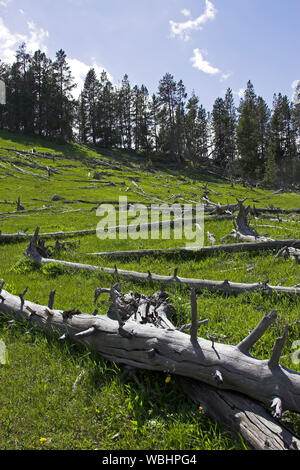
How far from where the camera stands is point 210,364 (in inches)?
137

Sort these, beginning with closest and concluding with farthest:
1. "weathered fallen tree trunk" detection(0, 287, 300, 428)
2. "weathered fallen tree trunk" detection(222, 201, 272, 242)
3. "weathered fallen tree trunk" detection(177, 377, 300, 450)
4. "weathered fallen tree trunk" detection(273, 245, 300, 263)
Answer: "weathered fallen tree trunk" detection(177, 377, 300, 450) < "weathered fallen tree trunk" detection(0, 287, 300, 428) < "weathered fallen tree trunk" detection(273, 245, 300, 263) < "weathered fallen tree trunk" detection(222, 201, 272, 242)

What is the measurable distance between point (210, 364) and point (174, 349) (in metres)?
0.50

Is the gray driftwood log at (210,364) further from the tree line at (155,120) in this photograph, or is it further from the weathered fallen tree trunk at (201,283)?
the tree line at (155,120)

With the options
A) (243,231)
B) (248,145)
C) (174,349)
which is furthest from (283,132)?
(174,349)

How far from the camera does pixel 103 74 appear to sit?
285 feet

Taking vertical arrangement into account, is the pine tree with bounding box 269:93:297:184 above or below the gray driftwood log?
above

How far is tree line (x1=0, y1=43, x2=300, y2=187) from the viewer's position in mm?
70625

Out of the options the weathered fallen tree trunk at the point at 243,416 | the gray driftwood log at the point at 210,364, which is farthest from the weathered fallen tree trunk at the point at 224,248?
the weathered fallen tree trunk at the point at 243,416

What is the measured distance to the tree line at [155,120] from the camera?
7062 cm

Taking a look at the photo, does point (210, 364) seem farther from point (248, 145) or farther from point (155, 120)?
point (155, 120)

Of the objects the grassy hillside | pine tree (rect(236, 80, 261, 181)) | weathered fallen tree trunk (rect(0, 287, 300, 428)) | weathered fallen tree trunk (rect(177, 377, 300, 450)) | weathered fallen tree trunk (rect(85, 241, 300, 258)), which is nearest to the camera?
weathered fallen tree trunk (rect(177, 377, 300, 450))

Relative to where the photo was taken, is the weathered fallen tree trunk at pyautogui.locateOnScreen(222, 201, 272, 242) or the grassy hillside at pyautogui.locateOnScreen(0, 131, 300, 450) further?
the weathered fallen tree trunk at pyautogui.locateOnScreen(222, 201, 272, 242)

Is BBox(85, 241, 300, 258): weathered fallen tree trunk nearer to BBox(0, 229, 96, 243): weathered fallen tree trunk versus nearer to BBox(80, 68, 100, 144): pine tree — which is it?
BBox(0, 229, 96, 243): weathered fallen tree trunk

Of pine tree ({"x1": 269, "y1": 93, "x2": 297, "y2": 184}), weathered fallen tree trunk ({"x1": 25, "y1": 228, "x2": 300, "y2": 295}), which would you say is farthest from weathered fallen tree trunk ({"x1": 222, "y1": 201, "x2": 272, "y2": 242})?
pine tree ({"x1": 269, "y1": 93, "x2": 297, "y2": 184})
